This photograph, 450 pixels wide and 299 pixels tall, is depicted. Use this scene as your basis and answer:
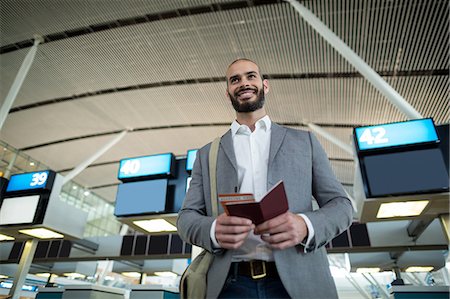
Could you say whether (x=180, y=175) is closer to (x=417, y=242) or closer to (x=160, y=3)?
(x=160, y=3)

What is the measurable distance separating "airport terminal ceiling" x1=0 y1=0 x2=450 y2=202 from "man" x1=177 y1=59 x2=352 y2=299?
916 cm

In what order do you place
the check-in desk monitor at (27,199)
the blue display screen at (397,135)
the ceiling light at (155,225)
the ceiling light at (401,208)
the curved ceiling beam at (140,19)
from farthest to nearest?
the curved ceiling beam at (140,19), the check-in desk monitor at (27,199), the ceiling light at (155,225), the ceiling light at (401,208), the blue display screen at (397,135)

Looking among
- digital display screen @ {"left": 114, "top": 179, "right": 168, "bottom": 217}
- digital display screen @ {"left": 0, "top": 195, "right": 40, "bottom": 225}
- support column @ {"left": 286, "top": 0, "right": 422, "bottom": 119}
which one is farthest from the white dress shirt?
digital display screen @ {"left": 0, "top": 195, "right": 40, "bottom": 225}

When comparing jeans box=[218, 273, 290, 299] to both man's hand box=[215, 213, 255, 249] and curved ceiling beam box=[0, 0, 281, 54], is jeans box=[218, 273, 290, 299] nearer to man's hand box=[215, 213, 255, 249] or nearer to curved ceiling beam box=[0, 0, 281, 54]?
man's hand box=[215, 213, 255, 249]

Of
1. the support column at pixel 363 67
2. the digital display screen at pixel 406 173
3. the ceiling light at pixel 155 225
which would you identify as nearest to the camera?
the digital display screen at pixel 406 173

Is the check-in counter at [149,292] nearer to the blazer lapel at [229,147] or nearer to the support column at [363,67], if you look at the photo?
the blazer lapel at [229,147]

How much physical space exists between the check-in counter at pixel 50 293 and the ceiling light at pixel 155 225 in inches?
96.1

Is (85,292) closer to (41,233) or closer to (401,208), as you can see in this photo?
(41,233)

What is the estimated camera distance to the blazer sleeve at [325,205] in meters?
1.30

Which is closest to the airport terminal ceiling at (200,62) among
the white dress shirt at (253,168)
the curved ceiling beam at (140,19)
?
the curved ceiling beam at (140,19)

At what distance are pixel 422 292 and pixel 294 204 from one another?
4629 millimetres

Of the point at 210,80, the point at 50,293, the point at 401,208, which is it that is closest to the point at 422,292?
the point at 401,208

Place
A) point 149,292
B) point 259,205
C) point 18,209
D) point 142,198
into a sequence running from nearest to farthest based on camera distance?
point 259,205
point 142,198
point 149,292
point 18,209

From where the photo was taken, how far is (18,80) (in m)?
10.8
